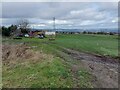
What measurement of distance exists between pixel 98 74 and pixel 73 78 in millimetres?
2575

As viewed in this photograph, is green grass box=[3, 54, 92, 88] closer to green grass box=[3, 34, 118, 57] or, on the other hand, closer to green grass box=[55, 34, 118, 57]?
green grass box=[3, 34, 118, 57]

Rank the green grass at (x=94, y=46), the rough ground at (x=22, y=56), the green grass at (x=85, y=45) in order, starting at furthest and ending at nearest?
the green grass at (x=94, y=46) → the green grass at (x=85, y=45) → the rough ground at (x=22, y=56)

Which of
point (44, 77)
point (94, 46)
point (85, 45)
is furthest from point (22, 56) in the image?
point (94, 46)

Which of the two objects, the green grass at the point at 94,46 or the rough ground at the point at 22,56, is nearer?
the rough ground at the point at 22,56

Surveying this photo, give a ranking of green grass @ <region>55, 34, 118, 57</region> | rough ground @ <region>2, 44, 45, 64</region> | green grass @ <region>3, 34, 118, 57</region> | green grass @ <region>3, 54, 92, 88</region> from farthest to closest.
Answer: green grass @ <region>55, 34, 118, 57</region>
green grass @ <region>3, 34, 118, 57</region>
rough ground @ <region>2, 44, 45, 64</region>
green grass @ <region>3, 54, 92, 88</region>

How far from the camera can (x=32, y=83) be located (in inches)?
422

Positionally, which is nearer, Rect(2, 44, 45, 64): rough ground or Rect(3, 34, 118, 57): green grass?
Rect(2, 44, 45, 64): rough ground

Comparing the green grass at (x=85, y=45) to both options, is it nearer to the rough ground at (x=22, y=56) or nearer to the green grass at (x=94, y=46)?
the green grass at (x=94, y=46)

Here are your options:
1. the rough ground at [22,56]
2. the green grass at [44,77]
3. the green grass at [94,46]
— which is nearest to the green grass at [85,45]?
the green grass at [94,46]

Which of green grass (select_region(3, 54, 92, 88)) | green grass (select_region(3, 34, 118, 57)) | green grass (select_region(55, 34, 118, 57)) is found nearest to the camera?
green grass (select_region(3, 54, 92, 88))

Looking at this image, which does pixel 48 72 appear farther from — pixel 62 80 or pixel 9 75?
pixel 9 75

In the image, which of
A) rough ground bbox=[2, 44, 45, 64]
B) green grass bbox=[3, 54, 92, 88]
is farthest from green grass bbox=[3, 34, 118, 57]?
green grass bbox=[3, 54, 92, 88]

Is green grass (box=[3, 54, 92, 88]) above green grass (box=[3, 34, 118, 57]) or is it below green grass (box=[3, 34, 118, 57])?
below

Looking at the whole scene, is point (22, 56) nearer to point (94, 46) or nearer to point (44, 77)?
point (44, 77)
